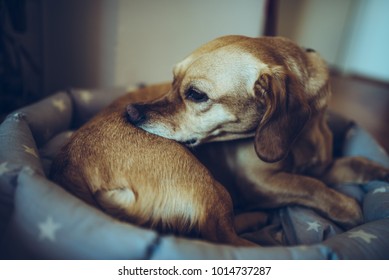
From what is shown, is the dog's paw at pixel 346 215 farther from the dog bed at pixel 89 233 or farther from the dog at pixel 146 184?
the dog at pixel 146 184

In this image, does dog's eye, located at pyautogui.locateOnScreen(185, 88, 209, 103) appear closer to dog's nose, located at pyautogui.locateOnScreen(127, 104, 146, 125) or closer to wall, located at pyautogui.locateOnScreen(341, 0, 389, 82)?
dog's nose, located at pyautogui.locateOnScreen(127, 104, 146, 125)

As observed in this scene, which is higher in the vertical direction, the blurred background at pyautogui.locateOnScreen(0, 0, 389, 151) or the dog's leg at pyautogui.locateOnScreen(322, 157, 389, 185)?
the blurred background at pyautogui.locateOnScreen(0, 0, 389, 151)

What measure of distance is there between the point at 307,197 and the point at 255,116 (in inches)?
18.9

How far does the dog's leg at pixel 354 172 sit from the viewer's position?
193 centimetres

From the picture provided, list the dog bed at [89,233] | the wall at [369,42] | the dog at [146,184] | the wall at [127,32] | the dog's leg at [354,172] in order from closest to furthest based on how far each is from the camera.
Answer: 1. the dog bed at [89,233]
2. the dog at [146,184]
3. the dog's leg at [354,172]
4. the wall at [127,32]
5. the wall at [369,42]

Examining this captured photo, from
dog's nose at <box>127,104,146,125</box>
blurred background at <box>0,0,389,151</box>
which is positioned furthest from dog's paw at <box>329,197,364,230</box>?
blurred background at <box>0,0,389,151</box>

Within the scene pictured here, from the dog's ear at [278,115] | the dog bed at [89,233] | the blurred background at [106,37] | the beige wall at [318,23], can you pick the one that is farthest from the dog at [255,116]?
the beige wall at [318,23]

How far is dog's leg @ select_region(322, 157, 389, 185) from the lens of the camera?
1.93m

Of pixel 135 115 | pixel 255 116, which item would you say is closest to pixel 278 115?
pixel 255 116

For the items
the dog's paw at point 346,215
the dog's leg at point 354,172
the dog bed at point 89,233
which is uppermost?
the dog bed at point 89,233

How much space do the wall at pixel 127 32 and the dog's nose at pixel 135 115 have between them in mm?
1422

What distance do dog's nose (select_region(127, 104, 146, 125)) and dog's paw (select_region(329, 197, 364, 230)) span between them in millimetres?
968

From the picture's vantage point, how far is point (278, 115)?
1449 millimetres

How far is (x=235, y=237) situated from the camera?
1397mm
